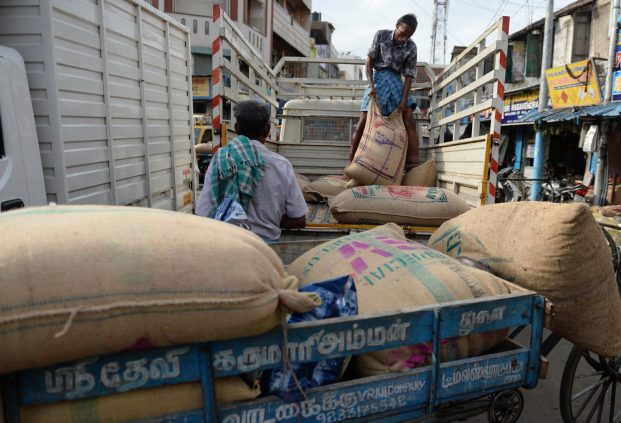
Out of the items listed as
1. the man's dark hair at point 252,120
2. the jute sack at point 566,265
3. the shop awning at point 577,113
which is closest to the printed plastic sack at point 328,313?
the jute sack at point 566,265

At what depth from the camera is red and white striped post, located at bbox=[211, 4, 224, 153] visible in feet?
13.1

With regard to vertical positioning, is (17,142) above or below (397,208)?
above

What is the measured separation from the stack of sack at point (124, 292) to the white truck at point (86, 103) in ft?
5.14

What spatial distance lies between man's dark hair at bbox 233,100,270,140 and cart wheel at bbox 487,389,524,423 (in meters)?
1.69

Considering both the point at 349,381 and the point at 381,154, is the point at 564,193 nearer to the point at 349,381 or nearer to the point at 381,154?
the point at 381,154

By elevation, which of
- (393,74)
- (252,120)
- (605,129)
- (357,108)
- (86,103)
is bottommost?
(252,120)

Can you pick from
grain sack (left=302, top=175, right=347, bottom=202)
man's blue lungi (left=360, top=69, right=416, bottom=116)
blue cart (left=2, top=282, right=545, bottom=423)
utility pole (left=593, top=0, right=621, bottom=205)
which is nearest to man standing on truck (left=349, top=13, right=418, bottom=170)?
man's blue lungi (left=360, top=69, right=416, bottom=116)

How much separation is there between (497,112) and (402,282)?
290 cm

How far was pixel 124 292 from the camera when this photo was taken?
3.67 feet

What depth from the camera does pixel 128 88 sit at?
3775 mm

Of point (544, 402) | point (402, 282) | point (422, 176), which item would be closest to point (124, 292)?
point (402, 282)

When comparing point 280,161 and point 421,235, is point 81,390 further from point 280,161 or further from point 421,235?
point 421,235

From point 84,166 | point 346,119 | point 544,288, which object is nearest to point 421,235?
point 544,288

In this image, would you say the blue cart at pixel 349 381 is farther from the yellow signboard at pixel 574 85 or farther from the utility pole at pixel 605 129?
the yellow signboard at pixel 574 85
